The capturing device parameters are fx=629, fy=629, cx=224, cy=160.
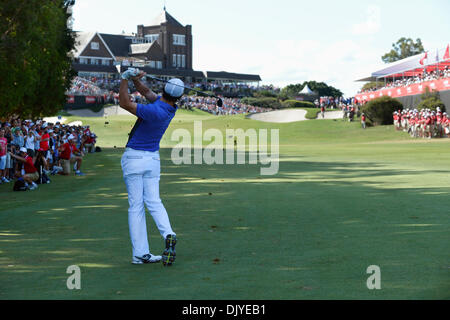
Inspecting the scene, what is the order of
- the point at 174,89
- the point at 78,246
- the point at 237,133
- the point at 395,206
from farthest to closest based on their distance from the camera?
the point at 237,133
the point at 395,206
the point at 78,246
the point at 174,89

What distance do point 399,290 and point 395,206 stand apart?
6660 mm

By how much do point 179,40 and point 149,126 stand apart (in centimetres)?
12818

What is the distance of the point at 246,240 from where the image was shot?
925 cm

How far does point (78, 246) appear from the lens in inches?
353

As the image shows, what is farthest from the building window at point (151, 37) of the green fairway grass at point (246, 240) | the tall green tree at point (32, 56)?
the green fairway grass at point (246, 240)

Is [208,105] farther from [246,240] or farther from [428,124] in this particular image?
[246,240]

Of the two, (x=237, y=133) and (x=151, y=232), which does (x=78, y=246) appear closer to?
(x=151, y=232)

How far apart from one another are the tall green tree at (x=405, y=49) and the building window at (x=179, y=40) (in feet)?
166

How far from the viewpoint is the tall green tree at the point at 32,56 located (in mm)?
23828

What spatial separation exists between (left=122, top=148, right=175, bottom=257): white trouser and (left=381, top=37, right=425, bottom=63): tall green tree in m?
147

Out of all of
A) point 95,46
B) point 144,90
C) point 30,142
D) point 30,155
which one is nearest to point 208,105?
point 95,46

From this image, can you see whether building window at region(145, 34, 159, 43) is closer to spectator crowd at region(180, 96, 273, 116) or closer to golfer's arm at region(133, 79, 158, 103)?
spectator crowd at region(180, 96, 273, 116)

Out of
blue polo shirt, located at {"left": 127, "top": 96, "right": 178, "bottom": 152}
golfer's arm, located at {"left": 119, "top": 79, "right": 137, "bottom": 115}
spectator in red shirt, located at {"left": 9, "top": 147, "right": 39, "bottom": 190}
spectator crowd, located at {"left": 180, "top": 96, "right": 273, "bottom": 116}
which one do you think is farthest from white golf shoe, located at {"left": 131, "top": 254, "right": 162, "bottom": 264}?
spectator crowd, located at {"left": 180, "top": 96, "right": 273, "bottom": 116}
